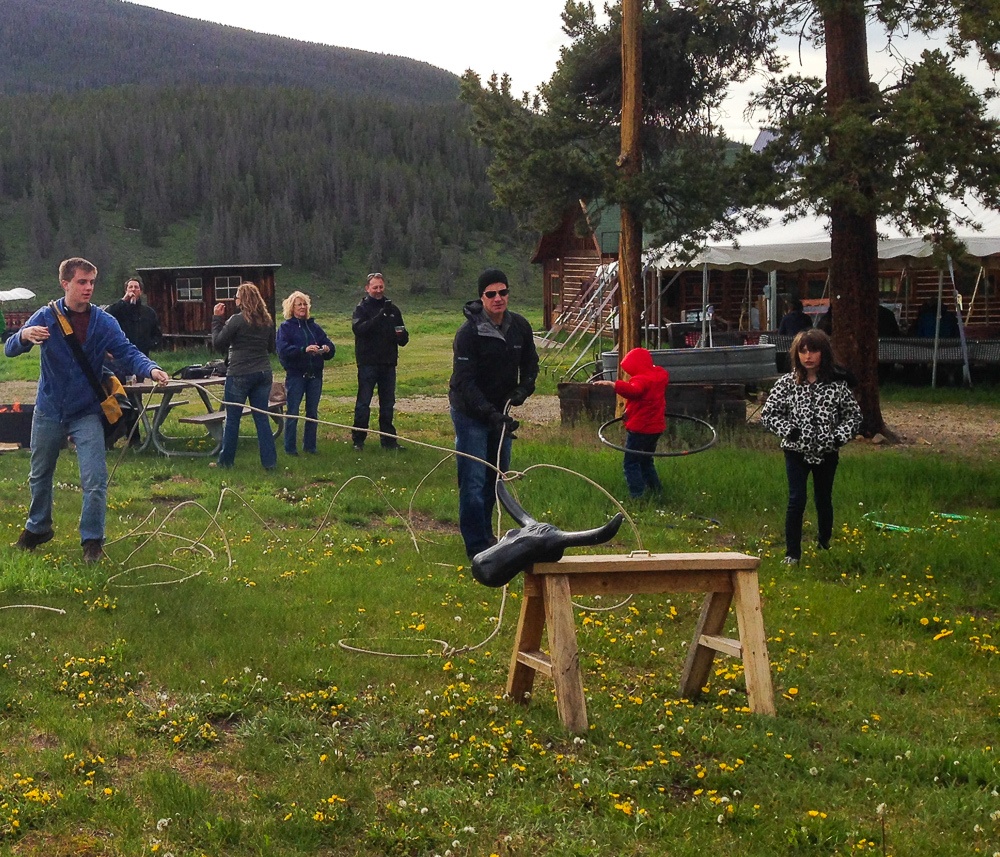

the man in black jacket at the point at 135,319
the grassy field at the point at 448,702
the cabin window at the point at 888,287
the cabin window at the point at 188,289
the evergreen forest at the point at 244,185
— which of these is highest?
the evergreen forest at the point at 244,185

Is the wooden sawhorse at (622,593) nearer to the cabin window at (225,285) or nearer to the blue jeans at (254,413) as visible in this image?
the blue jeans at (254,413)

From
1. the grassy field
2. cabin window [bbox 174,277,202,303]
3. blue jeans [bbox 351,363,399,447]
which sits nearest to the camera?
the grassy field

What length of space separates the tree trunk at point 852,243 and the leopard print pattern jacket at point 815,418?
5769 millimetres

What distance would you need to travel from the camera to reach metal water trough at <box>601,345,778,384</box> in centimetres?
1580

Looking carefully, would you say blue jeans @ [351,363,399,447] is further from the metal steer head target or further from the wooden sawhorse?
the metal steer head target

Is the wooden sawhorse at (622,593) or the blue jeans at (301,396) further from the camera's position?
the blue jeans at (301,396)

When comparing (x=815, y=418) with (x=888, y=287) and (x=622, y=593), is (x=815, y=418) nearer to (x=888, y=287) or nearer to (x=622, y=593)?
(x=622, y=593)

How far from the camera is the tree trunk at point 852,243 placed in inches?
552

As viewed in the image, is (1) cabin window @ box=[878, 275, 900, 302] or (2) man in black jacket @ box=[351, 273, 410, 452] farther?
(1) cabin window @ box=[878, 275, 900, 302]

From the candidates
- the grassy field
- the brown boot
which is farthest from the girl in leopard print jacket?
the brown boot

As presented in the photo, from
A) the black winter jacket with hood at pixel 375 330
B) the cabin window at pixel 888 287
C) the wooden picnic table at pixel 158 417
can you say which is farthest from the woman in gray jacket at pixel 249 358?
the cabin window at pixel 888 287

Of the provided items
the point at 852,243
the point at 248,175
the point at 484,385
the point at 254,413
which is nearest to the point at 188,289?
the point at 254,413

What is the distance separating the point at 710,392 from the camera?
1528cm

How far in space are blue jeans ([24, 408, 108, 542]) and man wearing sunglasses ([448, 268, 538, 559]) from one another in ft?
7.74
